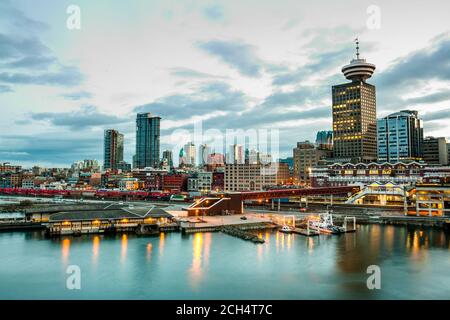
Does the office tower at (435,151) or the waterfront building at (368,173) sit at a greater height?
the office tower at (435,151)

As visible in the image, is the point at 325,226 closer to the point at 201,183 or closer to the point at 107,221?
the point at 107,221

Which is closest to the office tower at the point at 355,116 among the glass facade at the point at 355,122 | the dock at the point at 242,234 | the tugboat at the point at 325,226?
the glass facade at the point at 355,122

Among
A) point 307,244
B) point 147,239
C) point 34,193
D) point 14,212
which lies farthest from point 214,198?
point 34,193

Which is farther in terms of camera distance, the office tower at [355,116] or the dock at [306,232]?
the office tower at [355,116]

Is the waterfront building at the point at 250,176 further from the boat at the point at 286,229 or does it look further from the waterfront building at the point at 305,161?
the boat at the point at 286,229

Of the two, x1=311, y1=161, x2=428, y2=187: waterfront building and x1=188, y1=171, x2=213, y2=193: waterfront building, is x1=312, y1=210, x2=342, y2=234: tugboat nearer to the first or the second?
x1=311, y1=161, x2=428, y2=187: waterfront building

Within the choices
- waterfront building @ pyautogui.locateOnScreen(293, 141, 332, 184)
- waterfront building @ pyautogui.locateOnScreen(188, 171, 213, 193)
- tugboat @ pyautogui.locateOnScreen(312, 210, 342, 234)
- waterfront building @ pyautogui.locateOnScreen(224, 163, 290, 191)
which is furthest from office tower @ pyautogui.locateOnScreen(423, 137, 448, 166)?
tugboat @ pyautogui.locateOnScreen(312, 210, 342, 234)

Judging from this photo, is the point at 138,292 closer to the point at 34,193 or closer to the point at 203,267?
the point at 203,267
